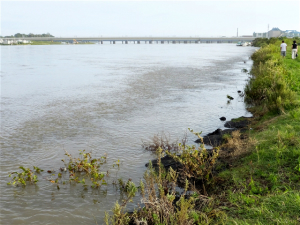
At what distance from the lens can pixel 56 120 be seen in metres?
12.7

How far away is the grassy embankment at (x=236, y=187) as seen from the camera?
4.82 meters

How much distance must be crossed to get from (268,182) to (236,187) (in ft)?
2.00

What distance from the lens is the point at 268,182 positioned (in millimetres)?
5988

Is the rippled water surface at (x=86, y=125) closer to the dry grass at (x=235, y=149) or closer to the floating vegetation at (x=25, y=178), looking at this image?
the floating vegetation at (x=25, y=178)

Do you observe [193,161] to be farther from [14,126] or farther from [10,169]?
[14,126]

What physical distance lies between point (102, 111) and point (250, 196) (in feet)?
31.9

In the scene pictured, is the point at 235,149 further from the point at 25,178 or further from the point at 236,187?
the point at 25,178

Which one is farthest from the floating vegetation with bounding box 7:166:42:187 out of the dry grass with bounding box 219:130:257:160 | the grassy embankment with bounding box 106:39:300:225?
the dry grass with bounding box 219:130:257:160

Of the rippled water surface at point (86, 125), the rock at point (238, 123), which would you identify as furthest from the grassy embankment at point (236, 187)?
the rock at point (238, 123)

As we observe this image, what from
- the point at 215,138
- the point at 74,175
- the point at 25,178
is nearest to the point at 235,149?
the point at 215,138

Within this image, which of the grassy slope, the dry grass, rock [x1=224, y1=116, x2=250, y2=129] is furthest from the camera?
rock [x1=224, y1=116, x2=250, y2=129]

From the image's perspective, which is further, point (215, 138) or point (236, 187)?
point (215, 138)

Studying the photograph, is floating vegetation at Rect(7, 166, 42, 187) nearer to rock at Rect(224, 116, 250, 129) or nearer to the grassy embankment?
the grassy embankment

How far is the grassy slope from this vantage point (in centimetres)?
480
